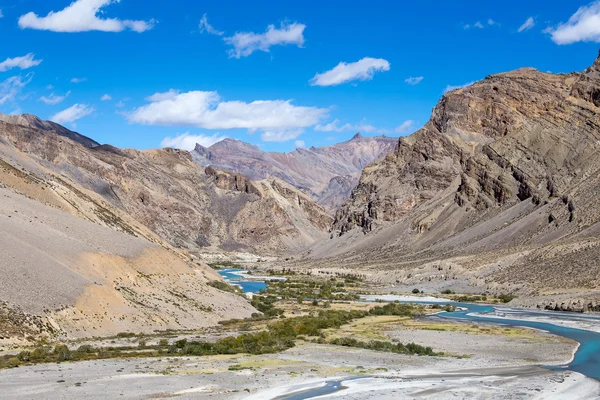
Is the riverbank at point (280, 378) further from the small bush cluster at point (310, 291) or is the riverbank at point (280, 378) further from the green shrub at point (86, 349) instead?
the small bush cluster at point (310, 291)

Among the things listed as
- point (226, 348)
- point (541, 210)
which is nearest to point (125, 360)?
point (226, 348)

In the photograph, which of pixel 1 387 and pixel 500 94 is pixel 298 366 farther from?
pixel 500 94

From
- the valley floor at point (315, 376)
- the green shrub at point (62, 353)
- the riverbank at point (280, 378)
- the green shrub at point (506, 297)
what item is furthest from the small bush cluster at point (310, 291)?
the green shrub at point (62, 353)

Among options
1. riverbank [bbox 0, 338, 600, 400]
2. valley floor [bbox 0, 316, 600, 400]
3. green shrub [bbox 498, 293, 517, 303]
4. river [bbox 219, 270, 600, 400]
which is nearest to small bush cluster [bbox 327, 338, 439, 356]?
valley floor [bbox 0, 316, 600, 400]

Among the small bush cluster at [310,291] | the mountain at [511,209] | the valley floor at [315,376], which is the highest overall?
A: the mountain at [511,209]

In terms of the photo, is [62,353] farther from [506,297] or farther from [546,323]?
[506,297]

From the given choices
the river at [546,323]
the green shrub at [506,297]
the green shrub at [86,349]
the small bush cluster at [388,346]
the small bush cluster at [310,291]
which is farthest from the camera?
the small bush cluster at [310,291]

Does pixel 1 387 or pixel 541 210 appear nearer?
pixel 1 387

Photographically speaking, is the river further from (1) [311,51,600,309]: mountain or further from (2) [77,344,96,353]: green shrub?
(2) [77,344,96,353]: green shrub
